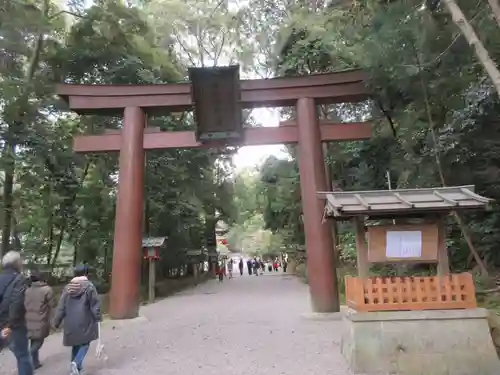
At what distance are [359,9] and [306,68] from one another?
7.85m

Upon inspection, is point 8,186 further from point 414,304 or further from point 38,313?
point 414,304

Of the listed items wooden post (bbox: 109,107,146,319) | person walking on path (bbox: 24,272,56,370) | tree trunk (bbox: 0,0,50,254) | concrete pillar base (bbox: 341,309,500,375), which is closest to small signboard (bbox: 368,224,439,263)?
concrete pillar base (bbox: 341,309,500,375)

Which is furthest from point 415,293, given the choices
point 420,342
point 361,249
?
point 361,249

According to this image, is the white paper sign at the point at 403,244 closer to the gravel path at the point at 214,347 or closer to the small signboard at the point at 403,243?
the small signboard at the point at 403,243

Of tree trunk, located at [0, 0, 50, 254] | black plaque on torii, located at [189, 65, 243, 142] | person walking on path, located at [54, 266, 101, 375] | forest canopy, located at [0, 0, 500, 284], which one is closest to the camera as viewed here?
person walking on path, located at [54, 266, 101, 375]

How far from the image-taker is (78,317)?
540cm

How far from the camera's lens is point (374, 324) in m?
5.73

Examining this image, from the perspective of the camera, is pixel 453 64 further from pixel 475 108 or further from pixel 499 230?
pixel 499 230

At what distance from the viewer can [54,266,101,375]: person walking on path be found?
17.5 ft

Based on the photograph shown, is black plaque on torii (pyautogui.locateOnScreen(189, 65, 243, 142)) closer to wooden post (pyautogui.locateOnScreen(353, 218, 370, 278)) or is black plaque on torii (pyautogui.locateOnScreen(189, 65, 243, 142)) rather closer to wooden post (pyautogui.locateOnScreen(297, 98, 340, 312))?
wooden post (pyautogui.locateOnScreen(297, 98, 340, 312))

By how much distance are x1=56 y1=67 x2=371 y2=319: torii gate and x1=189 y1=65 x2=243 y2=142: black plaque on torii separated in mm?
25

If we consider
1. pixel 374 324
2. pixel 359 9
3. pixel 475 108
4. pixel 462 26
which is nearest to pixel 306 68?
pixel 359 9

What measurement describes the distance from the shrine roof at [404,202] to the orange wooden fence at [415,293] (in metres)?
0.92

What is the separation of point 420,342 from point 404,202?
186 cm
